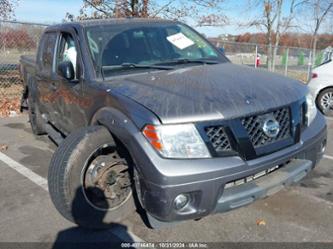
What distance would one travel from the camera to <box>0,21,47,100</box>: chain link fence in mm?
10562

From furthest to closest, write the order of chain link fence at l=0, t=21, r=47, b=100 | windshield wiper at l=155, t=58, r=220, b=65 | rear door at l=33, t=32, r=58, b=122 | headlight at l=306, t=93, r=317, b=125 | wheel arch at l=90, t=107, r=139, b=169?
chain link fence at l=0, t=21, r=47, b=100, rear door at l=33, t=32, r=58, b=122, windshield wiper at l=155, t=58, r=220, b=65, headlight at l=306, t=93, r=317, b=125, wheel arch at l=90, t=107, r=139, b=169

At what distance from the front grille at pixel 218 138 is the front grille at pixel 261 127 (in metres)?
0.20

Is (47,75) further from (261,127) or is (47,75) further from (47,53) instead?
(261,127)

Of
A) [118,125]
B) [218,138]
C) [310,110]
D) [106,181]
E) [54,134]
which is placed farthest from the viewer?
[54,134]

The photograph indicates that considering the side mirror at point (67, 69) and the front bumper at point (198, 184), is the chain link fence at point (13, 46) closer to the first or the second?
the side mirror at point (67, 69)

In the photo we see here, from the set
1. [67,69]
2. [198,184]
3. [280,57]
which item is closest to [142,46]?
[67,69]

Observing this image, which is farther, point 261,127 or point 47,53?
point 47,53

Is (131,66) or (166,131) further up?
(131,66)

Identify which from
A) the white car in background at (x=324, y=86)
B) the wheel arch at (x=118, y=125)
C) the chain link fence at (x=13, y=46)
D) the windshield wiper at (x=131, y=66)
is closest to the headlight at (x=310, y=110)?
the windshield wiper at (x=131, y=66)

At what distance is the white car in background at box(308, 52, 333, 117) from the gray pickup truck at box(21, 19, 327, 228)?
4.66m

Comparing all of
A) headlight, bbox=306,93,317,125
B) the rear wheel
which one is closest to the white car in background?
the rear wheel

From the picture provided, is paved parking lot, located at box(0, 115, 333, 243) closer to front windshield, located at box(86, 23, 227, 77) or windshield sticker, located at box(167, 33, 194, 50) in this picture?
front windshield, located at box(86, 23, 227, 77)

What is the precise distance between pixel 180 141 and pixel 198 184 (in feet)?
1.11

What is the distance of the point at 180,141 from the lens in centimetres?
270
